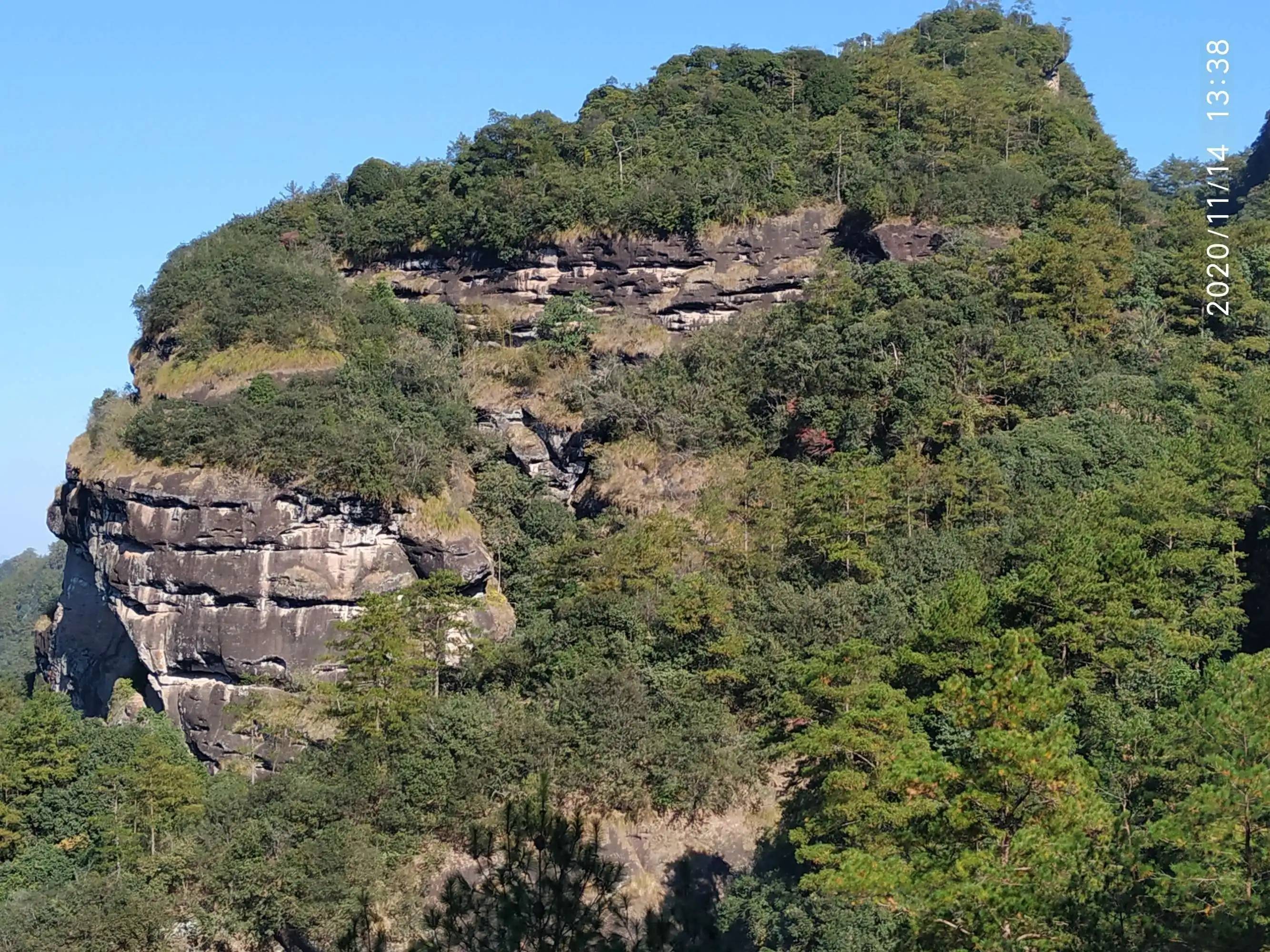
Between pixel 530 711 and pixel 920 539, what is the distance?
32.1ft

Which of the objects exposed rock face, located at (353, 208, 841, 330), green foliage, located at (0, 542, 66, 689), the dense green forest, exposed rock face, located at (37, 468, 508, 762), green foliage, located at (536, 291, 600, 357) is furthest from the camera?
green foliage, located at (0, 542, 66, 689)

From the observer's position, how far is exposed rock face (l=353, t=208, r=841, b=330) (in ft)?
142

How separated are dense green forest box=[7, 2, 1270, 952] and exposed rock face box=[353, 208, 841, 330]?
935 mm

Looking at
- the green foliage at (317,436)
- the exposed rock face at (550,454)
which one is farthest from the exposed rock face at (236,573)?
the exposed rock face at (550,454)

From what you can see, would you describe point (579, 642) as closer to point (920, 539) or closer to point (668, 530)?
point (668, 530)

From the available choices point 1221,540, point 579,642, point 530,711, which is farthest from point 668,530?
point 1221,540

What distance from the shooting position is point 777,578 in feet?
99.7

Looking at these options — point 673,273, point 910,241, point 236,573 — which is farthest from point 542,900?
point 673,273

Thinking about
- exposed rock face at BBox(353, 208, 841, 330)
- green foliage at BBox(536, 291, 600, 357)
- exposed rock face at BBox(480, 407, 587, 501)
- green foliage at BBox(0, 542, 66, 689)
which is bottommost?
green foliage at BBox(0, 542, 66, 689)

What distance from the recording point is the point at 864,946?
1895cm

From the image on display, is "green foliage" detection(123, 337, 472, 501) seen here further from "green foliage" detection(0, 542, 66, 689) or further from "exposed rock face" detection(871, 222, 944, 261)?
"green foliage" detection(0, 542, 66, 689)

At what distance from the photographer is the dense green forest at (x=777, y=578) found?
612 inches

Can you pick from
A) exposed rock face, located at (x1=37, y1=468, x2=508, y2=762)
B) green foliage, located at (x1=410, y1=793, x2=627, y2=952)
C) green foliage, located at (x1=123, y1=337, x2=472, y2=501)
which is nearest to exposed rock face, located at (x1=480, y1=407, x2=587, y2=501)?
green foliage, located at (x1=123, y1=337, x2=472, y2=501)

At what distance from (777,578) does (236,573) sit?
→ 1451 cm
